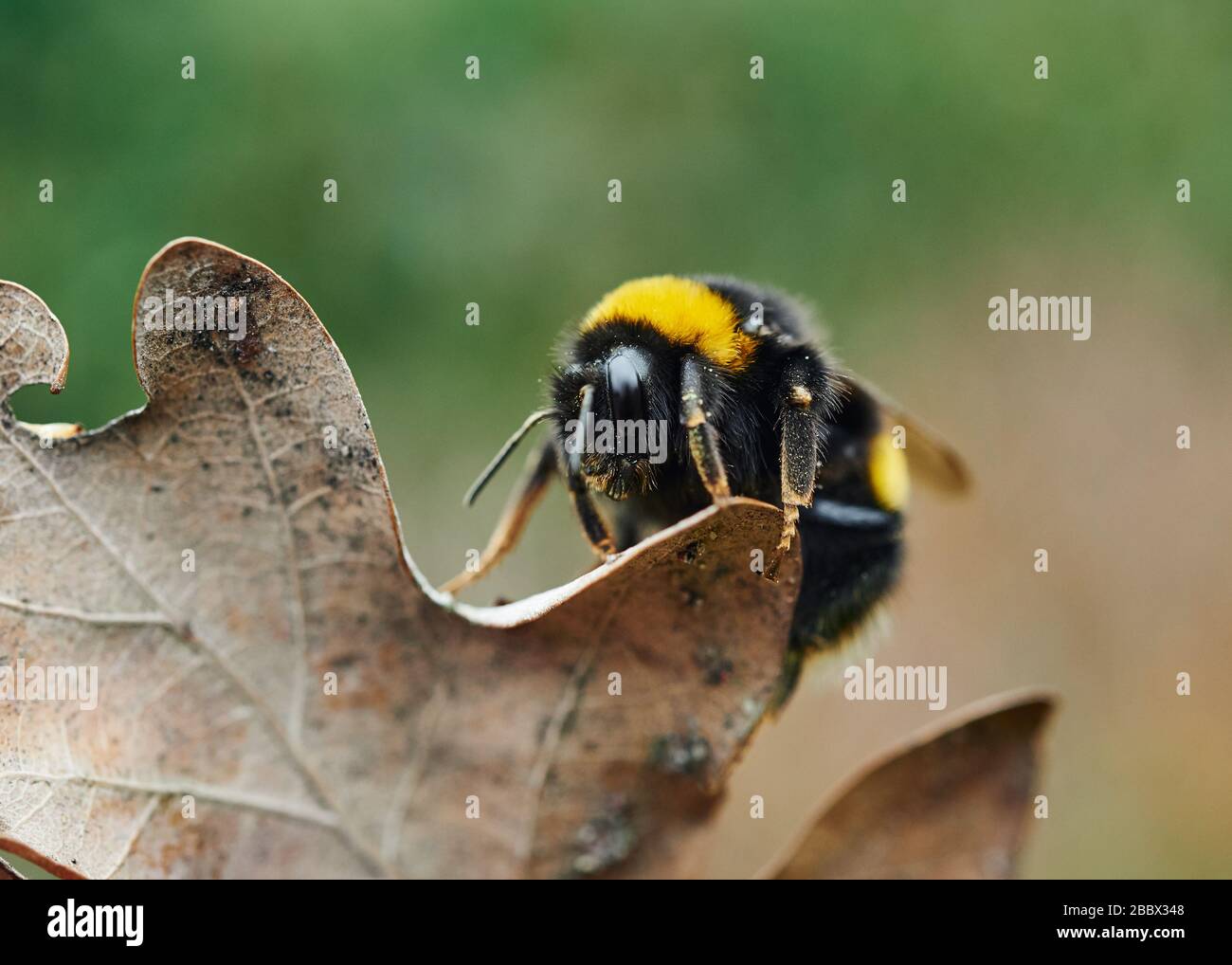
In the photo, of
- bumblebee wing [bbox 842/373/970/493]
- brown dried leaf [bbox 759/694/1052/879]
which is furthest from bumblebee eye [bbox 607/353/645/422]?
bumblebee wing [bbox 842/373/970/493]

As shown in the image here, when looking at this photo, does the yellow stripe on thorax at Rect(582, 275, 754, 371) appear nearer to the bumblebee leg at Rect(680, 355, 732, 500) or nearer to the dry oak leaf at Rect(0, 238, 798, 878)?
the bumblebee leg at Rect(680, 355, 732, 500)

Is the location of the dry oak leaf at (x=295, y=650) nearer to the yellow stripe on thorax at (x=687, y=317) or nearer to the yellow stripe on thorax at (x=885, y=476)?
the yellow stripe on thorax at (x=687, y=317)

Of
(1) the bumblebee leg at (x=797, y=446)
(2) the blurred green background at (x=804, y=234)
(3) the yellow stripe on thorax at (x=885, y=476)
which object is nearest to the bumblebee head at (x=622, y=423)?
(1) the bumblebee leg at (x=797, y=446)

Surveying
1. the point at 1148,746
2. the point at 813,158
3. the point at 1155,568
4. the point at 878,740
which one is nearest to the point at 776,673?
the point at 878,740

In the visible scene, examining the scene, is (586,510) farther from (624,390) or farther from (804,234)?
(804,234)

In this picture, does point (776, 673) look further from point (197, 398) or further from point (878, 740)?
point (878, 740)

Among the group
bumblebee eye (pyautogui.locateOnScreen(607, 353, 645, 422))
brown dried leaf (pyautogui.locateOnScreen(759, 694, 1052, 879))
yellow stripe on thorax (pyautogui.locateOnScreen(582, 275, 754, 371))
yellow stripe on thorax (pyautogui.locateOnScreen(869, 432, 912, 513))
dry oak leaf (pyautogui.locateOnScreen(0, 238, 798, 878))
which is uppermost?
yellow stripe on thorax (pyautogui.locateOnScreen(582, 275, 754, 371))
